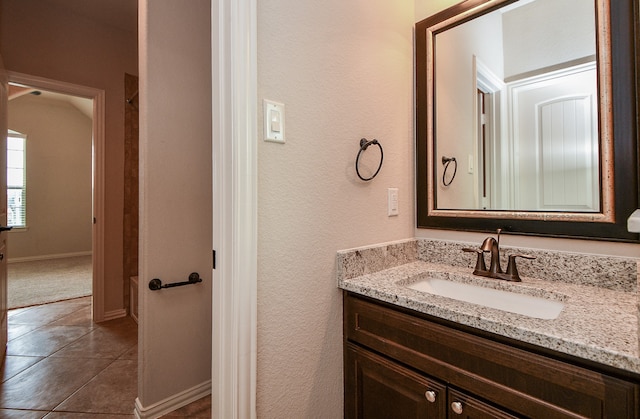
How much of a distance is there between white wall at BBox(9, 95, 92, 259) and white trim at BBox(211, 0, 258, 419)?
6.49m

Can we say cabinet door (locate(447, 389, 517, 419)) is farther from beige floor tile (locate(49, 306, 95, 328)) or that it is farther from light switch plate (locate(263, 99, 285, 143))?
beige floor tile (locate(49, 306, 95, 328))

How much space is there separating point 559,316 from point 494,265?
1.23 feet

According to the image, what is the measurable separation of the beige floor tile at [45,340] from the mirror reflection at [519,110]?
2.96 m

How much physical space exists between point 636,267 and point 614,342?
511 mm

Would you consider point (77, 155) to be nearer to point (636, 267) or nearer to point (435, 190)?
point (435, 190)

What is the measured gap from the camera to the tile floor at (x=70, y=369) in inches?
61.8

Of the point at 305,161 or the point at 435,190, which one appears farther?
the point at 435,190

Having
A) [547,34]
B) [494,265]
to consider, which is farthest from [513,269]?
[547,34]

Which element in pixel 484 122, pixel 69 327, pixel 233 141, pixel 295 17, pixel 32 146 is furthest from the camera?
pixel 32 146

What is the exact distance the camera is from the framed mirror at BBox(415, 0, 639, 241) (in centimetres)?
96

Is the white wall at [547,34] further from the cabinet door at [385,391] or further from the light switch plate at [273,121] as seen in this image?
the cabinet door at [385,391]

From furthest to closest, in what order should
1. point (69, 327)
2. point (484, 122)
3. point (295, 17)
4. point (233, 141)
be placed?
1. point (69, 327)
2. point (484, 122)
3. point (295, 17)
4. point (233, 141)

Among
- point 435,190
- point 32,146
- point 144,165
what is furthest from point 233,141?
point 32,146

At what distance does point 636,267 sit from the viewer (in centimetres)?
92
